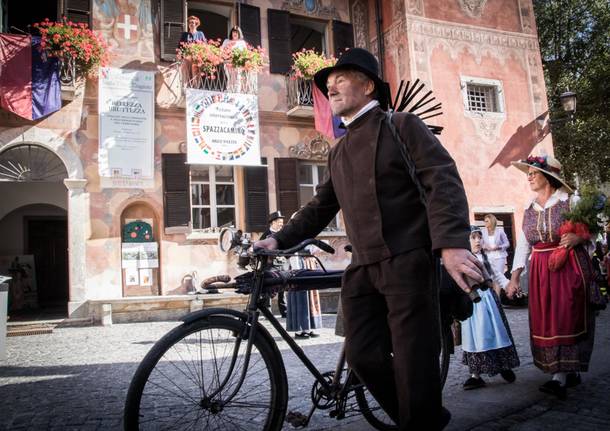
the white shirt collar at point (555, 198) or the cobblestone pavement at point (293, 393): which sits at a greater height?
the white shirt collar at point (555, 198)

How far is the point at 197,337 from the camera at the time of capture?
2301 mm

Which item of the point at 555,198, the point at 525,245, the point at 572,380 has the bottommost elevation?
the point at 572,380

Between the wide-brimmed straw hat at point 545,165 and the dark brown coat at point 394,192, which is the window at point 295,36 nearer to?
the wide-brimmed straw hat at point 545,165

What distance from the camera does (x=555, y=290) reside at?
3.91 metres

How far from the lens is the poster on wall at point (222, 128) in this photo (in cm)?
1127

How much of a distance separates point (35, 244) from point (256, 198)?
A: 8.13m

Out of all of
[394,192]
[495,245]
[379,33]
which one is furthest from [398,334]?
[379,33]

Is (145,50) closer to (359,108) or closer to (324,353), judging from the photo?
(324,353)

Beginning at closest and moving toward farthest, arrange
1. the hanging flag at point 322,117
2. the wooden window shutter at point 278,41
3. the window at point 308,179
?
1. the hanging flag at point 322,117
2. the wooden window shutter at point 278,41
3. the window at point 308,179

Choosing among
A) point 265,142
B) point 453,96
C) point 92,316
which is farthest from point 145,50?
point 453,96

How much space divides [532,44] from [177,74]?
398 inches

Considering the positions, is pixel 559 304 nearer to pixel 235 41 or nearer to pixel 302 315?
pixel 302 315

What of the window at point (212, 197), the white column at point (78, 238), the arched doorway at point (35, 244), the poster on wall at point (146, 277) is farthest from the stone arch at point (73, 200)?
the arched doorway at point (35, 244)

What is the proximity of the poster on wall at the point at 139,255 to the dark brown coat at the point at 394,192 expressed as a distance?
9.37m
